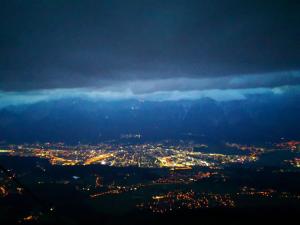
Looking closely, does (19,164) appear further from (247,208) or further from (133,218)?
(247,208)

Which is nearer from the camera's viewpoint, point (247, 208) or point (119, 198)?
point (247, 208)

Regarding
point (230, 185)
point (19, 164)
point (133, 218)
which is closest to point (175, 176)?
point (230, 185)

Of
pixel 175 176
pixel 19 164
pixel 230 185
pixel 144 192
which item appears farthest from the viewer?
pixel 19 164

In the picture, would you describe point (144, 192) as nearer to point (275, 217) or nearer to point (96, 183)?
point (96, 183)

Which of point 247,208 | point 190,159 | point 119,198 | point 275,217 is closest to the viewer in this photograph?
point 275,217

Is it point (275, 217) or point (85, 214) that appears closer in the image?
point (275, 217)

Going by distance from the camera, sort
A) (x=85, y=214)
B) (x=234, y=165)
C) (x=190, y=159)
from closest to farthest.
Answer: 1. (x=85, y=214)
2. (x=234, y=165)
3. (x=190, y=159)

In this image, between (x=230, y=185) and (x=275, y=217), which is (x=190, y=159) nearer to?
(x=230, y=185)

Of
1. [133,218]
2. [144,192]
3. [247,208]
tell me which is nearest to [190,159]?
[144,192]

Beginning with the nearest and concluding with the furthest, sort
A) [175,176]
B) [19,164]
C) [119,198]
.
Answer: [119,198] → [175,176] → [19,164]
